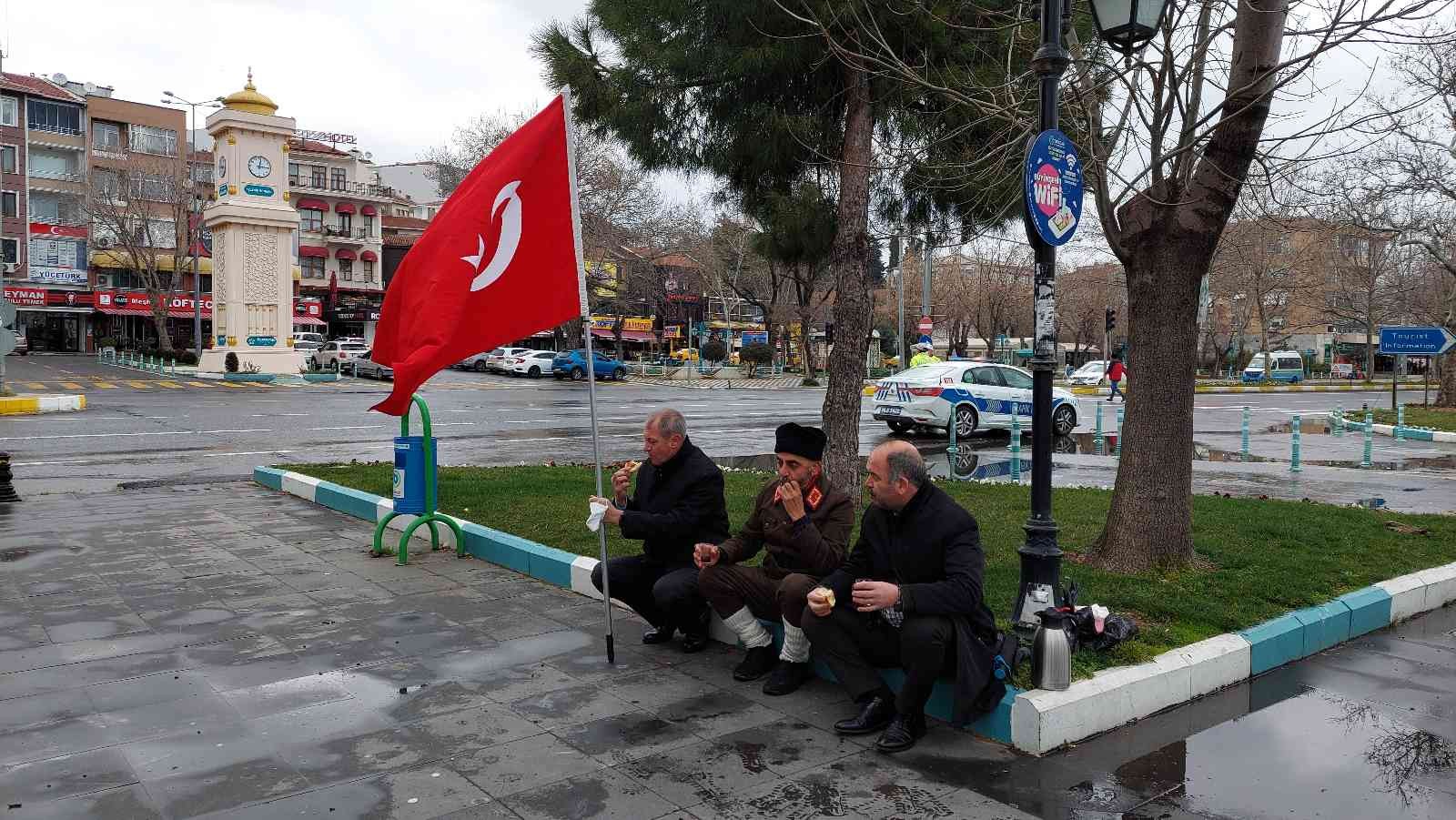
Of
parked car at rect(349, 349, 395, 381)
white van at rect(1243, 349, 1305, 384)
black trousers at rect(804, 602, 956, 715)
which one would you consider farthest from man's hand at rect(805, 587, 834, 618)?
white van at rect(1243, 349, 1305, 384)

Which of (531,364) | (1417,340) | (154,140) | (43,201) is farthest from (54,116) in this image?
(1417,340)

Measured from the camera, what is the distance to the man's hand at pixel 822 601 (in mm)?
4684

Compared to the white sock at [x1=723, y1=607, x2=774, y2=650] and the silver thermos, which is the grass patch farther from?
the white sock at [x1=723, y1=607, x2=774, y2=650]

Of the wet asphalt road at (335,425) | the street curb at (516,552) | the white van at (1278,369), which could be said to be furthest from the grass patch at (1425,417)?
the white van at (1278,369)

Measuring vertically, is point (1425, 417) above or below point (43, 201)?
below

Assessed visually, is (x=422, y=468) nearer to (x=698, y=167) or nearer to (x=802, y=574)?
(x=698, y=167)

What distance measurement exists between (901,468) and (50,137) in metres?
75.6

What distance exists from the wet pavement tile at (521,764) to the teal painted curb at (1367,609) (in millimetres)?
4671

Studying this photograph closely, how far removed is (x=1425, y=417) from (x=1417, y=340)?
5.34 meters

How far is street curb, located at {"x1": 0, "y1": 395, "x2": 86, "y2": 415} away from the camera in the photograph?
78.5 feet

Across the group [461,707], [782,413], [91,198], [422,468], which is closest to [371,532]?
[422,468]

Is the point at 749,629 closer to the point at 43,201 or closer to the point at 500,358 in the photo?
the point at 500,358

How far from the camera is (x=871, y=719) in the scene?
4684 mm

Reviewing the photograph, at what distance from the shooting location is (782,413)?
2772 cm
